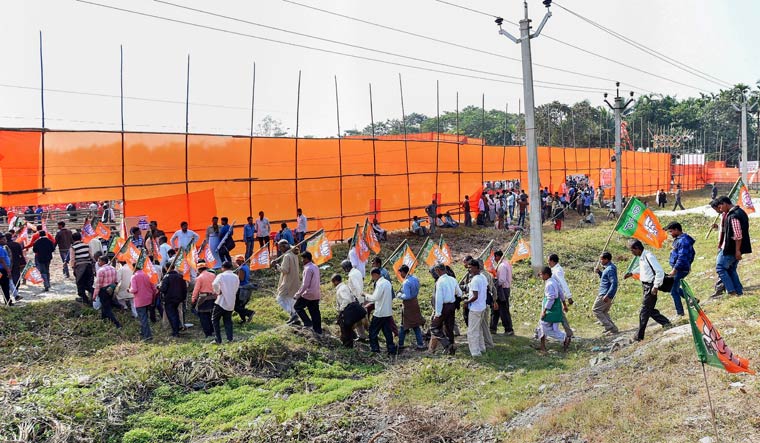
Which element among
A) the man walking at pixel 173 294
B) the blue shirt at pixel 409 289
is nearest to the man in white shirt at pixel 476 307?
the blue shirt at pixel 409 289

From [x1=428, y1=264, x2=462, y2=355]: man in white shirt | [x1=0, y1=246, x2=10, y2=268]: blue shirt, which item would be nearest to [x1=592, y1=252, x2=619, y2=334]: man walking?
[x1=428, y1=264, x2=462, y2=355]: man in white shirt

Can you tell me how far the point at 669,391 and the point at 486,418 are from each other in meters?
2.24

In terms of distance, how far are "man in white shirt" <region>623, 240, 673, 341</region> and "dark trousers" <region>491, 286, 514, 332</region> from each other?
2.81 meters

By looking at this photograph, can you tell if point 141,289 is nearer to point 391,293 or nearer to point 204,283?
point 204,283

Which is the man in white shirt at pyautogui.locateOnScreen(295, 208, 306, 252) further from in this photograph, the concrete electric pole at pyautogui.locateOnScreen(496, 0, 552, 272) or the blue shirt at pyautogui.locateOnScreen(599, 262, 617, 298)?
the blue shirt at pyautogui.locateOnScreen(599, 262, 617, 298)

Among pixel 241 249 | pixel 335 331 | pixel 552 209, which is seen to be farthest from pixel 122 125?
pixel 552 209

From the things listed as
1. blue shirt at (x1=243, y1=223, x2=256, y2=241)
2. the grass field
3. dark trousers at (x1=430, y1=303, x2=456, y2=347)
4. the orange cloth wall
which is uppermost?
the orange cloth wall

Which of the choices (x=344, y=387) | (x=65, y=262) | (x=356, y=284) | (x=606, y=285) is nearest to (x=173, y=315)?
(x=356, y=284)

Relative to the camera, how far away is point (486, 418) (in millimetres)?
8391

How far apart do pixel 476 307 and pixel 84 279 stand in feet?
27.4

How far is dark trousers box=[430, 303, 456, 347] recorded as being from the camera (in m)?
11.3

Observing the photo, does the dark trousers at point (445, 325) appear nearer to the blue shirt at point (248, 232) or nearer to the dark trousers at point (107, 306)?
the dark trousers at point (107, 306)

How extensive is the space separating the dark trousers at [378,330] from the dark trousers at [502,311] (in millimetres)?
2501

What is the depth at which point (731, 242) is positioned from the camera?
36.4 feet
